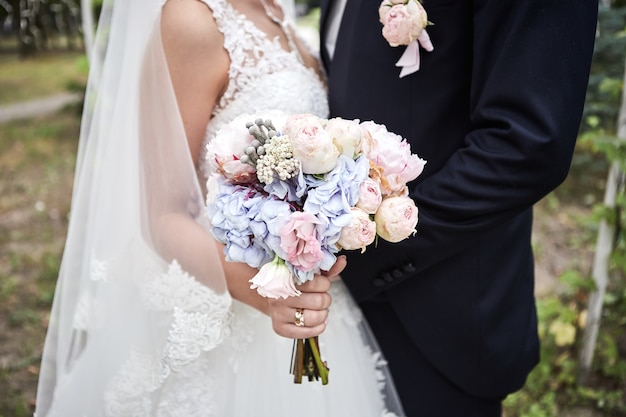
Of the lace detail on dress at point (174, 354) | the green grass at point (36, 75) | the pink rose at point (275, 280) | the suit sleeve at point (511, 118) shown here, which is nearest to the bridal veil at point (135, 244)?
the lace detail on dress at point (174, 354)

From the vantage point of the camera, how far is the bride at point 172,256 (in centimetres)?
165

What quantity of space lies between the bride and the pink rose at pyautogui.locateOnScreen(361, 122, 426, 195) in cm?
48

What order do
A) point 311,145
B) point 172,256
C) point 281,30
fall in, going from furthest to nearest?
point 281,30 < point 172,256 < point 311,145

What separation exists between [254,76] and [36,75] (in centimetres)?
1640

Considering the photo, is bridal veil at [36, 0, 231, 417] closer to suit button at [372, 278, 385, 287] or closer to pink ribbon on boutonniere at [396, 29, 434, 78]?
suit button at [372, 278, 385, 287]

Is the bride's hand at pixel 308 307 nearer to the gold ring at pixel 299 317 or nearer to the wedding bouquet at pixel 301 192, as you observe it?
the gold ring at pixel 299 317

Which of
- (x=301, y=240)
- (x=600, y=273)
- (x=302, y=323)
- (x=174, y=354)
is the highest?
(x=301, y=240)

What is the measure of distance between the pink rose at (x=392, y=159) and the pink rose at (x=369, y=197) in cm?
7

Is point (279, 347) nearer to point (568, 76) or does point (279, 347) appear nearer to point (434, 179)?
point (434, 179)

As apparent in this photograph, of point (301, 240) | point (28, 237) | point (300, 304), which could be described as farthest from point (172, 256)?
point (28, 237)

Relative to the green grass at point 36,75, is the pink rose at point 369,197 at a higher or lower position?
higher

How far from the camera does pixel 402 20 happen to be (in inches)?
58.7

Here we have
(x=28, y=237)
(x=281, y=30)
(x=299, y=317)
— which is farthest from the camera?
(x=28, y=237)

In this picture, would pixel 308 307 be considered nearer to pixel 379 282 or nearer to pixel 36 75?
pixel 379 282
